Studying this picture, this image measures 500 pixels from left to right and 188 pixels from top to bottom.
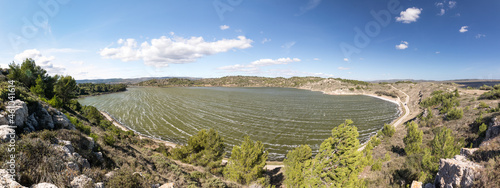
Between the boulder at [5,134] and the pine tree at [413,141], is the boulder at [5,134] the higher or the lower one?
the higher one

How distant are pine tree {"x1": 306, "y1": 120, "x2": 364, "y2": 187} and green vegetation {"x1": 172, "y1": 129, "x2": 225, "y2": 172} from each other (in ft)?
37.6

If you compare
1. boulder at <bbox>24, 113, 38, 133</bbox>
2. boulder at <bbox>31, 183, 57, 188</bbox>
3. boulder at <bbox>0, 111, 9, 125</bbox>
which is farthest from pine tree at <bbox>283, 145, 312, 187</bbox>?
boulder at <bbox>0, 111, 9, 125</bbox>

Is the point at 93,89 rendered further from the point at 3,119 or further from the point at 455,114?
the point at 455,114

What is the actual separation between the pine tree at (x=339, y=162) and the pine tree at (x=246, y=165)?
551 centimetres

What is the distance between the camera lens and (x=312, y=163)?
58.0 feet

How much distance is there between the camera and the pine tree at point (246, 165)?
1786cm

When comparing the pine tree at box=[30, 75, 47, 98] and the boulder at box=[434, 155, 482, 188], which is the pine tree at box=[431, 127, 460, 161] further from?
the pine tree at box=[30, 75, 47, 98]

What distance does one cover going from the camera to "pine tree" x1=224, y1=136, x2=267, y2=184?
1786 cm

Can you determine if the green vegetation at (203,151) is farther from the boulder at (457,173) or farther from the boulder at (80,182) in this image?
the boulder at (457,173)

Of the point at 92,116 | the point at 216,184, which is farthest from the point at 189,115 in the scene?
the point at 216,184

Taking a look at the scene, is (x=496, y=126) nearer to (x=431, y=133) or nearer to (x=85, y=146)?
(x=431, y=133)

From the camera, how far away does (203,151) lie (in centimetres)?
2191

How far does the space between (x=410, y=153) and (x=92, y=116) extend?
2144 inches

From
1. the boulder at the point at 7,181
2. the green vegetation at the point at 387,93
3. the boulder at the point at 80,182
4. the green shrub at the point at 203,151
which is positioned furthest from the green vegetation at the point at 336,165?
the green vegetation at the point at 387,93
